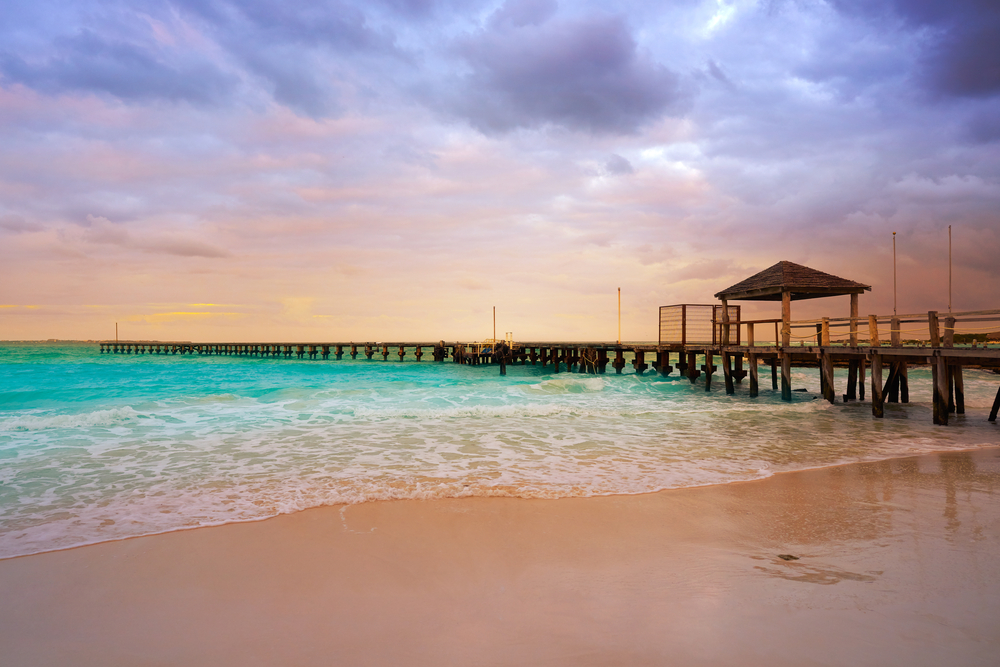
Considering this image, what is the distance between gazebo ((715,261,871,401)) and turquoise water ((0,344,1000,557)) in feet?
4.17

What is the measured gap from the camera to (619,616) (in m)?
3.10

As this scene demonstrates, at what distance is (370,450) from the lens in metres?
8.99

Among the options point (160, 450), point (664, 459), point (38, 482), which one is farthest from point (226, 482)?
point (664, 459)

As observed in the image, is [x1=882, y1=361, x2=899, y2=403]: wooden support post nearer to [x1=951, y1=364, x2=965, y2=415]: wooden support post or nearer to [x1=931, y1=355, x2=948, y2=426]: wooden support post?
[x1=951, y1=364, x2=965, y2=415]: wooden support post

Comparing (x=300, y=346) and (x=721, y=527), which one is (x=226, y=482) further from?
(x=300, y=346)

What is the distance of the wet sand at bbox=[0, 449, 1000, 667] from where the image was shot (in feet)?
9.10

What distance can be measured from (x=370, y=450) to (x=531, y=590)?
604 centimetres

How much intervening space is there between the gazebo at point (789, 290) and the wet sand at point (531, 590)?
11719mm

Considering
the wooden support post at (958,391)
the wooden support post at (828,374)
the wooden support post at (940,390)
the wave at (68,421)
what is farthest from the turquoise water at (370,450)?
the wooden support post at (958,391)

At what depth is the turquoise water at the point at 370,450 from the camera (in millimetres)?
5855

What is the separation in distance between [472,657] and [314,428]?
32.0ft

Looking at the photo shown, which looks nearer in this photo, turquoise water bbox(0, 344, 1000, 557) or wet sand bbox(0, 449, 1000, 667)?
wet sand bbox(0, 449, 1000, 667)

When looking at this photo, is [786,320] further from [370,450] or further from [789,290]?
[370,450]

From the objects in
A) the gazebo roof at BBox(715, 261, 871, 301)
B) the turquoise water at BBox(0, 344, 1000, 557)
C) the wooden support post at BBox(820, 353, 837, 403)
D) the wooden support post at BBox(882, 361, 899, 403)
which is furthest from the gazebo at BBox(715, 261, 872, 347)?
the turquoise water at BBox(0, 344, 1000, 557)
